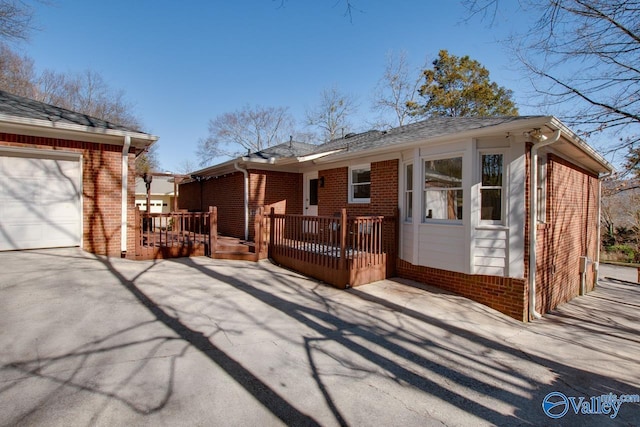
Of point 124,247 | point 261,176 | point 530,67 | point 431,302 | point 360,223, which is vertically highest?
point 530,67

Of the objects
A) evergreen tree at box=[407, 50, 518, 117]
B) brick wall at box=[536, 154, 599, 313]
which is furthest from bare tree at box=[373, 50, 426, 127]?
brick wall at box=[536, 154, 599, 313]

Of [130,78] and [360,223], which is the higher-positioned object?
[130,78]

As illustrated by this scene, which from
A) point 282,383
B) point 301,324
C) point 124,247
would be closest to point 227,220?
point 124,247

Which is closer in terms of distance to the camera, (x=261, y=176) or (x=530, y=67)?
(x=530, y=67)

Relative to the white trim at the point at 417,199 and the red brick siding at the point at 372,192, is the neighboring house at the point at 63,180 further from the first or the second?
the white trim at the point at 417,199

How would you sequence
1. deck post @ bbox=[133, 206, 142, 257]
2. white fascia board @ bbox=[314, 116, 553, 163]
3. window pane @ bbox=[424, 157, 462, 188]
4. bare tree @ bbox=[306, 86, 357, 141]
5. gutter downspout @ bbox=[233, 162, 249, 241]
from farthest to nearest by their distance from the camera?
bare tree @ bbox=[306, 86, 357, 141], gutter downspout @ bbox=[233, 162, 249, 241], deck post @ bbox=[133, 206, 142, 257], window pane @ bbox=[424, 157, 462, 188], white fascia board @ bbox=[314, 116, 553, 163]

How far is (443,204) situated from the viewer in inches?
281

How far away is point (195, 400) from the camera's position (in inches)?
111

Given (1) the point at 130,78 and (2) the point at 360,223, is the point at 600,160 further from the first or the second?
(1) the point at 130,78

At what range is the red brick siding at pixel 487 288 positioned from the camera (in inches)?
245

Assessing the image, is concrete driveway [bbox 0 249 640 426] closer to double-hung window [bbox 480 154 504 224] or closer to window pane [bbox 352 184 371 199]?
double-hung window [bbox 480 154 504 224]

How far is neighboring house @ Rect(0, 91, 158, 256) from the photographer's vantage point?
6680mm

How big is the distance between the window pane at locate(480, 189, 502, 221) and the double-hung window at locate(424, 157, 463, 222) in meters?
0.42

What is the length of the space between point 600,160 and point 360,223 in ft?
24.5
